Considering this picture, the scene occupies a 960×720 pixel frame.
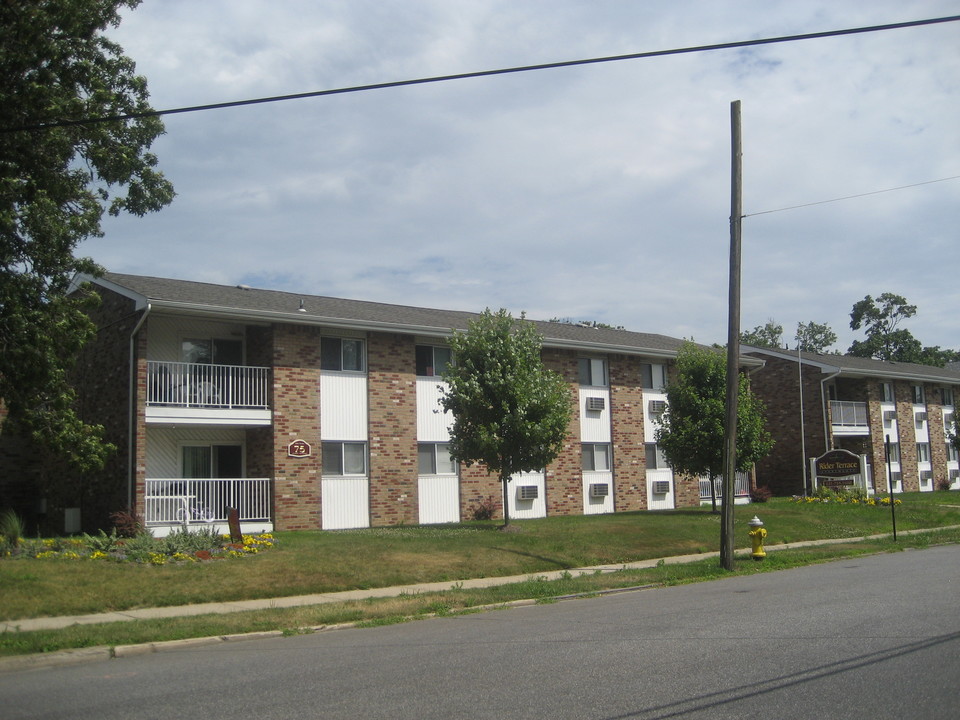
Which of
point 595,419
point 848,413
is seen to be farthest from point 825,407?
point 595,419

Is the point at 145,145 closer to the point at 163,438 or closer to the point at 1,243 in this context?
the point at 1,243

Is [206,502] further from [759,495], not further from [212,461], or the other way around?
[759,495]

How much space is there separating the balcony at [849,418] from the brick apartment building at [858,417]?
4 centimetres

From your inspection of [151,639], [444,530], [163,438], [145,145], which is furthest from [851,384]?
[151,639]

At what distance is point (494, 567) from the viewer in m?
17.1

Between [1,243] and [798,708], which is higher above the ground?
[1,243]

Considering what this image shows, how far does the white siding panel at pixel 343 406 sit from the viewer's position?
2484 centimetres

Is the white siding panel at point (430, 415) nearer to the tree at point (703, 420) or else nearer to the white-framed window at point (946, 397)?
the tree at point (703, 420)

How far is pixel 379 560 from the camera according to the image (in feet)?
55.0

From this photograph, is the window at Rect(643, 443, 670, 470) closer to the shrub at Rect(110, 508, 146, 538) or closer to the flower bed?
the shrub at Rect(110, 508, 146, 538)

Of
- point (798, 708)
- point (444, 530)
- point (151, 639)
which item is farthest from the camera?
point (444, 530)

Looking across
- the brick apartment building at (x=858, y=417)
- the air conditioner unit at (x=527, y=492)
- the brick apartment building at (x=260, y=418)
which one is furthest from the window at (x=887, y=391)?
the air conditioner unit at (x=527, y=492)

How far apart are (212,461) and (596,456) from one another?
12.5 m

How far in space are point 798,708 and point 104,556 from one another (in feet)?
42.3
